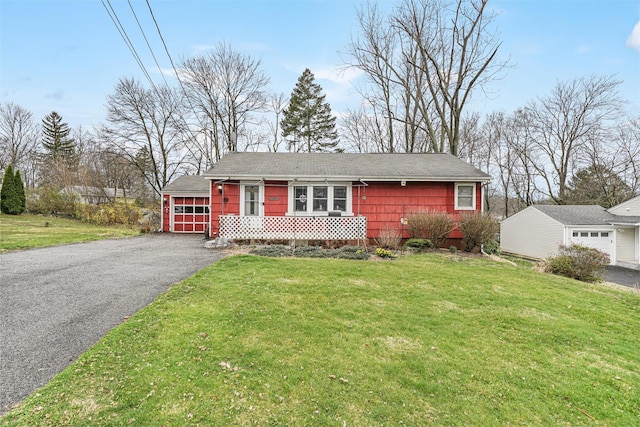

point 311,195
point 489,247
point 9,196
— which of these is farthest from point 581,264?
point 9,196

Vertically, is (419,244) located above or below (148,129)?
below

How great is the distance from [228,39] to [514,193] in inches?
1163

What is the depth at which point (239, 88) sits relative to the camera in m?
23.2

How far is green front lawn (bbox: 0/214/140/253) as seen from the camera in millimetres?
9469

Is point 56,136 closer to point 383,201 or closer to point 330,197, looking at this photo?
point 330,197

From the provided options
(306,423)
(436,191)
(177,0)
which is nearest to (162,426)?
(306,423)

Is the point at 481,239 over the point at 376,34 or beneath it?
beneath

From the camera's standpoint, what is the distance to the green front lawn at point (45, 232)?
373 inches

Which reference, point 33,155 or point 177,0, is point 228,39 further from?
point 33,155

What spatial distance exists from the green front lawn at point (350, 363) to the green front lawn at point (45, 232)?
810 centimetres

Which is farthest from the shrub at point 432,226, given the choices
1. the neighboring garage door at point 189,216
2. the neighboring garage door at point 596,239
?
the neighboring garage door at point 596,239

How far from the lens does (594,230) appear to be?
17.3 meters

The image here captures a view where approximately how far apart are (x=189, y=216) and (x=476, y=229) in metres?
13.9

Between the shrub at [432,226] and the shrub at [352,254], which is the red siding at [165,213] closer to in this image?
the shrub at [352,254]
